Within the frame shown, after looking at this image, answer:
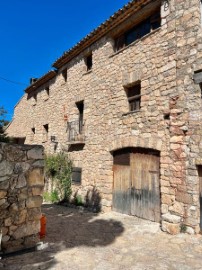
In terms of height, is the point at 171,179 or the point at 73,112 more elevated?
the point at 73,112

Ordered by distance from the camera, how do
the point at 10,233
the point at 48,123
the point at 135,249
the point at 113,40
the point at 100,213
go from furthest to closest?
1. the point at 48,123
2. the point at 113,40
3. the point at 100,213
4. the point at 135,249
5. the point at 10,233

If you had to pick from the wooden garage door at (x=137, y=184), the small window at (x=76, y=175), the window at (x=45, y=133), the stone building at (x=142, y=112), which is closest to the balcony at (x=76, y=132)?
the stone building at (x=142, y=112)

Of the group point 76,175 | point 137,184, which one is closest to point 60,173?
point 76,175

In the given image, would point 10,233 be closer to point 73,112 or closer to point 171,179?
point 171,179

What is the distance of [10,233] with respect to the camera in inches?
164

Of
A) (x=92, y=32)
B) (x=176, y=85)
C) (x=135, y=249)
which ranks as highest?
(x=92, y=32)

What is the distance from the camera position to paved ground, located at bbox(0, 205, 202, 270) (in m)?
3.93

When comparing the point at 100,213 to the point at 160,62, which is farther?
the point at 100,213

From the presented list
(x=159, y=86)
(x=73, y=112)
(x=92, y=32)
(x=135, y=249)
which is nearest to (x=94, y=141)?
(x=73, y=112)

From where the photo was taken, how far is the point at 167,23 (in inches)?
266

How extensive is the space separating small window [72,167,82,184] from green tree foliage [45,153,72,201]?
0.69 ft

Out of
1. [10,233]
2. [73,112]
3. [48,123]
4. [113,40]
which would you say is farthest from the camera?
[48,123]

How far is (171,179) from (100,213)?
3.01 m

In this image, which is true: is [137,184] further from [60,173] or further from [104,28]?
[104,28]
